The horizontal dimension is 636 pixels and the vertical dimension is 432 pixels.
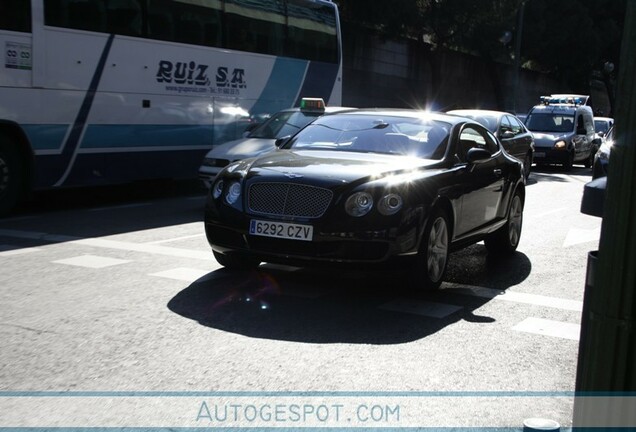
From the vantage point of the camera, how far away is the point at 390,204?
646 cm

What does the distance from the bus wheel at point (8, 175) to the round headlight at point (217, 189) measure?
208 inches

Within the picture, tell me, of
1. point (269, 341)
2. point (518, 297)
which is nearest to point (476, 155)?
point (518, 297)

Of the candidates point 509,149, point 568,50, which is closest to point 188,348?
point 509,149

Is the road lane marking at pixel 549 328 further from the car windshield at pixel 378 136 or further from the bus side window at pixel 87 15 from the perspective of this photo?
the bus side window at pixel 87 15

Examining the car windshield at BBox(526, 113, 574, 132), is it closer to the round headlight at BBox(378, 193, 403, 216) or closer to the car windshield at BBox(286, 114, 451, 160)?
the car windshield at BBox(286, 114, 451, 160)

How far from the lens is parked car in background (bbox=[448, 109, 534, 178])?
17.4 meters

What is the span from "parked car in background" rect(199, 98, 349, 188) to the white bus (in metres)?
1.35

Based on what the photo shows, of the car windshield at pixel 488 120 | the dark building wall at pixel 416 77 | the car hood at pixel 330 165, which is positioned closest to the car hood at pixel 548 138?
the car windshield at pixel 488 120

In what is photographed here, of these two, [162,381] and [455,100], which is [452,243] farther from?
[455,100]

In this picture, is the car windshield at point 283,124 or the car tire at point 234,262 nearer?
the car tire at point 234,262

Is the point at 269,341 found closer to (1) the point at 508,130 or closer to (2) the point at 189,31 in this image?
(2) the point at 189,31

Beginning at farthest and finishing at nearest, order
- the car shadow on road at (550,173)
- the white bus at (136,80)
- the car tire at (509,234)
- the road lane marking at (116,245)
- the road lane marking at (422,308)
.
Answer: the car shadow on road at (550,173), the white bus at (136,80), the car tire at (509,234), the road lane marking at (116,245), the road lane marking at (422,308)

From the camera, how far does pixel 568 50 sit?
46.8 metres

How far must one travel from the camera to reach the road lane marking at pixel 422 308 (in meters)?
6.25
